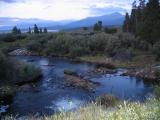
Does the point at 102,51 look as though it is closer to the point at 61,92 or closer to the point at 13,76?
the point at 13,76

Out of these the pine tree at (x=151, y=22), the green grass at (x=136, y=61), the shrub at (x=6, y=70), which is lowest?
the green grass at (x=136, y=61)

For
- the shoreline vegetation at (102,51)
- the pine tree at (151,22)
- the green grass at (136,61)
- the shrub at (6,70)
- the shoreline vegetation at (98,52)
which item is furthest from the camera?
the pine tree at (151,22)

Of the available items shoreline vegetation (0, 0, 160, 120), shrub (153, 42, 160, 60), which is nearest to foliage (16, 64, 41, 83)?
shoreline vegetation (0, 0, 160, 120)

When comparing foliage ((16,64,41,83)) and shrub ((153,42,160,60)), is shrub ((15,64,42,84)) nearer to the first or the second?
foliage ((16,64,41,83))

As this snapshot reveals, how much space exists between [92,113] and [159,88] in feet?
37.1

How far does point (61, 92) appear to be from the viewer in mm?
38312

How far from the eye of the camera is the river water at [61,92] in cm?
3025

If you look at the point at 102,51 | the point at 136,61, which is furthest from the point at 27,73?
the point at 102,51

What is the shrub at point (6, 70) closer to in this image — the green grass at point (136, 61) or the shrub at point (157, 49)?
the green grass at point (136, 61)

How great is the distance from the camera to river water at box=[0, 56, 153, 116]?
30.2 m

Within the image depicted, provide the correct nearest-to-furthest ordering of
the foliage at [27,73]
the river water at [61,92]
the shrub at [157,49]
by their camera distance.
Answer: the river water at [61,92] → the foliage at [27,73] → the shrub at [157,49]

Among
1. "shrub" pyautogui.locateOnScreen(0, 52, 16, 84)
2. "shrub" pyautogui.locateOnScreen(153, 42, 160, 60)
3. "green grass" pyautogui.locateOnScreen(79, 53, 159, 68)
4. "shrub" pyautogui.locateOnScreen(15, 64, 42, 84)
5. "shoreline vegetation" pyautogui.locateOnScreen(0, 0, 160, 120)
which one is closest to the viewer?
"shrub" pyautogui.locateOnScreen(0, 52, 16, 84)

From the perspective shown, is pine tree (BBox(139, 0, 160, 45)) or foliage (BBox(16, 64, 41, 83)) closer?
foliage (BBox(16, 64, 41, 83))

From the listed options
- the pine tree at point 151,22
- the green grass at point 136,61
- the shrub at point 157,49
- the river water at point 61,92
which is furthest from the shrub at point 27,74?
the shrub at point 157,49
